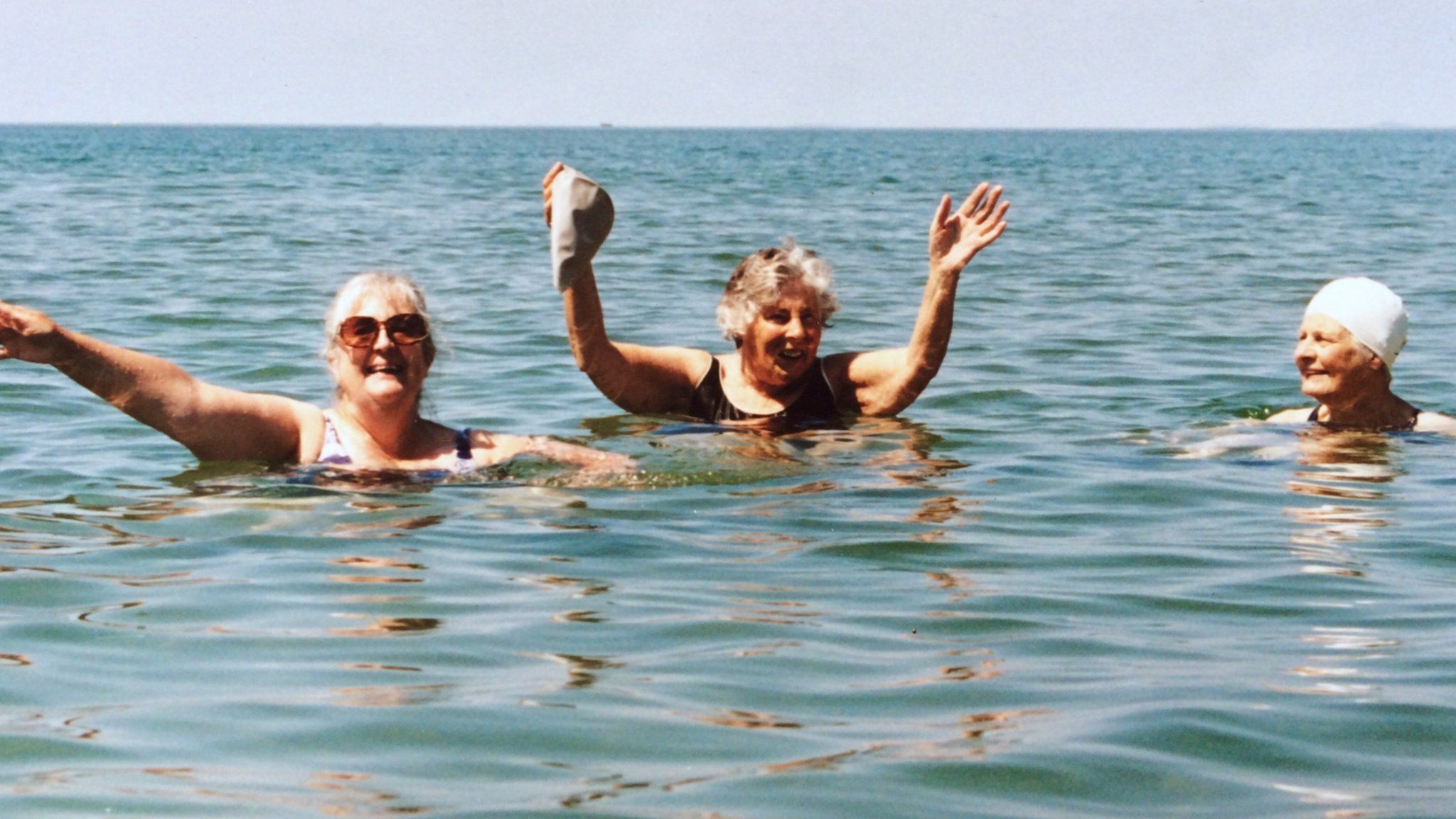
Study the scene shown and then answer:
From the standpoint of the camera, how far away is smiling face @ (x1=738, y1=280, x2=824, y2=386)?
821 cm

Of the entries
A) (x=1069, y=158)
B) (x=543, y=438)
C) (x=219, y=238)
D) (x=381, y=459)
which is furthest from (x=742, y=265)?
(x=1069, y=158)

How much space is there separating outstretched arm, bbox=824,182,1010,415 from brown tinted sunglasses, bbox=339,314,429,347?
2.13 meters

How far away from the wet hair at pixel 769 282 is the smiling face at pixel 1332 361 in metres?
2.26

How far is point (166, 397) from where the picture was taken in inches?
240

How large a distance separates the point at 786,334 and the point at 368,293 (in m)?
2.26

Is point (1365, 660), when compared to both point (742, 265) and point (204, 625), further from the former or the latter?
point (742, 265)

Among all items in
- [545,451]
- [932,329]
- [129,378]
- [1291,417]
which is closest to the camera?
[129,378]

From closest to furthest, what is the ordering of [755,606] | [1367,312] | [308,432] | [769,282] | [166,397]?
[755,606]
[166,397]
[308,432]
[769,282]
[1367,312]

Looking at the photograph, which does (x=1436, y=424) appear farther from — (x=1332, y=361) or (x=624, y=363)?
(x=624, y=363)

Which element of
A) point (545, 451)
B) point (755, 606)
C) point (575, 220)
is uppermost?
point (575, 220)

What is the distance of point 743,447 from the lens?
8062mm

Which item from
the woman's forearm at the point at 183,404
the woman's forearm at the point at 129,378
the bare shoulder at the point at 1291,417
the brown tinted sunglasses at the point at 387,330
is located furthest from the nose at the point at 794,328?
the woman's forearm at the point at 129,378

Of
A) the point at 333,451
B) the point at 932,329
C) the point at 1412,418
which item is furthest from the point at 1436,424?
the point at 333,451

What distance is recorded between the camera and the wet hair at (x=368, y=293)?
21.8 ft
